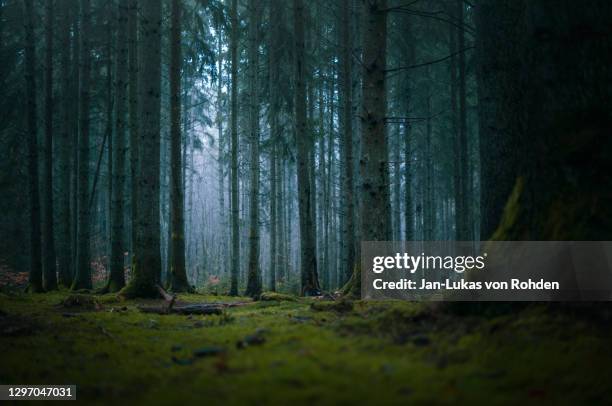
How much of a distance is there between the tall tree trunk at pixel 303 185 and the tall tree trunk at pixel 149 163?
3991 millimetres

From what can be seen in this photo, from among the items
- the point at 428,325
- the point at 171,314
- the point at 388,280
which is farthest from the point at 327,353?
the point at 388,280

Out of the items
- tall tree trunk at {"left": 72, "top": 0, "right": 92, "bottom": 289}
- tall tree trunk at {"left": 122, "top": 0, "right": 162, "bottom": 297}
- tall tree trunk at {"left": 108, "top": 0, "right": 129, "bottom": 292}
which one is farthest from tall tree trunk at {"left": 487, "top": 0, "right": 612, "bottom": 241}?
tall tree trunk at {"left": 72, "top": 0, "right": 92, "bottom": 289}

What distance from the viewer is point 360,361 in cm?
305

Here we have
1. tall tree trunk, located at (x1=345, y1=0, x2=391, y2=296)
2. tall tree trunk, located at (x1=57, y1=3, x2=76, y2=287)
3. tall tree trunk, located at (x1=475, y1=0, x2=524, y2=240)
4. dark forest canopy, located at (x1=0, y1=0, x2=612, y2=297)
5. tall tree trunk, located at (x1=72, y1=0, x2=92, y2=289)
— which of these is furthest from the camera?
tall tree trunk, located at (x1=57, y1=3, x2=76, y2=287)

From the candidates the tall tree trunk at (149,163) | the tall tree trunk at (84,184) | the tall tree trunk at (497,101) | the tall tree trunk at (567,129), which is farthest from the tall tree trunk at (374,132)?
the tall tree trunk at (84,184)

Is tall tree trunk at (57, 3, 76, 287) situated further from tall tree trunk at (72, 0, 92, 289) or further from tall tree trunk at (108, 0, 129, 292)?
tall tree trunk at (108, 0, 129, 292)

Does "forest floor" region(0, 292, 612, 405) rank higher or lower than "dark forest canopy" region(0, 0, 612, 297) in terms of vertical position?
lower

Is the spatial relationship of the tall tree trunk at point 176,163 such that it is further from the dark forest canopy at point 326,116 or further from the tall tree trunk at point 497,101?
the tall tree trunk at point 497,101

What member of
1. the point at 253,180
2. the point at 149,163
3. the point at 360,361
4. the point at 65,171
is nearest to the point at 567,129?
the point at 360,361

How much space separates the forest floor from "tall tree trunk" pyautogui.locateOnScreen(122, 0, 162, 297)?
179 inches

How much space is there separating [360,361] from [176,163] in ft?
34.0

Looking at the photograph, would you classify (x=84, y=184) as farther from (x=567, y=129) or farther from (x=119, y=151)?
(x=567, y=129)

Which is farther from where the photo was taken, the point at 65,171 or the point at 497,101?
the point at 65,171

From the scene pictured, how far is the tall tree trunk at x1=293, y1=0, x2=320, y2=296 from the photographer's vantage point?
12.4 m
